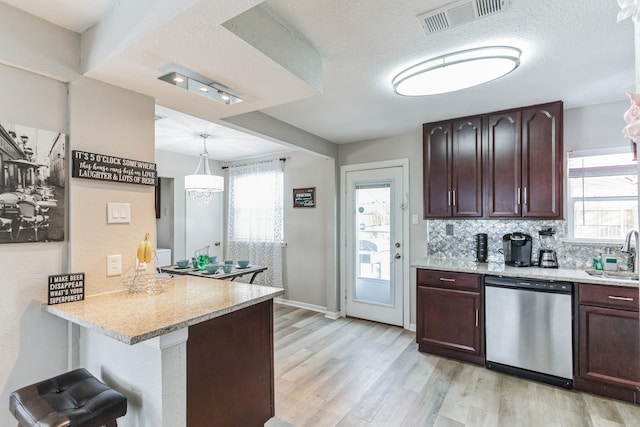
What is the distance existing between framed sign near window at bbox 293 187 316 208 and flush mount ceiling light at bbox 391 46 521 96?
2374mm

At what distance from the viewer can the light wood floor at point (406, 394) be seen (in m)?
2.17

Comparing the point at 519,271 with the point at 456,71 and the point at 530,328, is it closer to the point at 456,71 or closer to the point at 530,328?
the point at 530,328

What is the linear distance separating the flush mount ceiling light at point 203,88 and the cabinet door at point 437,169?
2244 millimetres

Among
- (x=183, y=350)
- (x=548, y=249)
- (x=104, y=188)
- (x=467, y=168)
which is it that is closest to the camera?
(x=183, y=350)

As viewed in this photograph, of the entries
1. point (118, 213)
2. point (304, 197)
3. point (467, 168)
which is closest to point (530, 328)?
point (467, 168)

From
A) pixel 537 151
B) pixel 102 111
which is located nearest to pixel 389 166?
pixel 537 151

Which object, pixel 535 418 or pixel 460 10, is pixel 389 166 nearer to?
pixel 460 10

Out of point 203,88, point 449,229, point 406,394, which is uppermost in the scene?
point 203,88

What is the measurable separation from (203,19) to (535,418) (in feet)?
10.1

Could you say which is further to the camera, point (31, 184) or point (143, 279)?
point (143, 279)

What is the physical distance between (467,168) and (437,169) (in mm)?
305

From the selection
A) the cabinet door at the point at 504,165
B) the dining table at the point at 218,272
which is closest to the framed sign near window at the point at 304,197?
the dining table at the point at 218,272

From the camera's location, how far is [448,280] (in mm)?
3049

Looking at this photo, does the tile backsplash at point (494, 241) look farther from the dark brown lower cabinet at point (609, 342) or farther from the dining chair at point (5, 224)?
the dining chair at point (5, 224)
